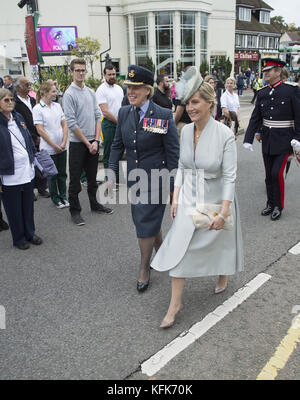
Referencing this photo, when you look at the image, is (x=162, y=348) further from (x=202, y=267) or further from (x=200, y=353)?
(x=202, y=267)

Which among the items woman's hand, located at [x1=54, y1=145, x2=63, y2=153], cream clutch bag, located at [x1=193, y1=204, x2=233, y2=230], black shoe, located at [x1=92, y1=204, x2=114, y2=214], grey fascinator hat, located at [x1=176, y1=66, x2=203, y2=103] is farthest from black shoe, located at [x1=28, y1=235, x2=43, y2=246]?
grey fascinator hat, located at [x1=176, y1=66, x2=203, y2=103]

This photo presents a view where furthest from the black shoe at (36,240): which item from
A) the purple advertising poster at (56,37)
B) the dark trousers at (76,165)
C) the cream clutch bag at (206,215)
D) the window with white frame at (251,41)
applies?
the window with white frame at (251,41)

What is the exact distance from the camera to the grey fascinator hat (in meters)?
2.76

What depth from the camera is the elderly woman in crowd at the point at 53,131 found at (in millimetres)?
5691

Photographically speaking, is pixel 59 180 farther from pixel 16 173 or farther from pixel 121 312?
pixel 121 312

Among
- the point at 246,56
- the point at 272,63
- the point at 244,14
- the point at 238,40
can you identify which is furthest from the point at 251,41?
the point at 272,63

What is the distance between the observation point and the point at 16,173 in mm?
4520

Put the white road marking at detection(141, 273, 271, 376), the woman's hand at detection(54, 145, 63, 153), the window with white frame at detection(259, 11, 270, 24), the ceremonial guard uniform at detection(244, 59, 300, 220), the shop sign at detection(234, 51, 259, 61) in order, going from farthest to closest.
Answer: the window with white frame at detection(259, 11, 270, 24), the shop sign at detection(234, 51, 259, 61), the woman's hand at detection(54, 145, 63, 153), the ceremonial guard uniform at detection(244, 59, 300, 220), the white road marking at detection(141, 273, 271, 376)

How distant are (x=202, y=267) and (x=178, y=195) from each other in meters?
0.62

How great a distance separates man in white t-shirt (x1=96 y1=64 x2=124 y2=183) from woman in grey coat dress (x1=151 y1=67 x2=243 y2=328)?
11.4 feet

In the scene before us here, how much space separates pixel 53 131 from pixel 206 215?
3.74 meters

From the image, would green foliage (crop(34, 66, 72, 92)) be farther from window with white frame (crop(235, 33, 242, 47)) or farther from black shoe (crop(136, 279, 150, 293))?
window with white frame (crop(235, 33, 242, 47))

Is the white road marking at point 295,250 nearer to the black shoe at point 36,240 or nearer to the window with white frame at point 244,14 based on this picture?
the black shoe at point 36,240
